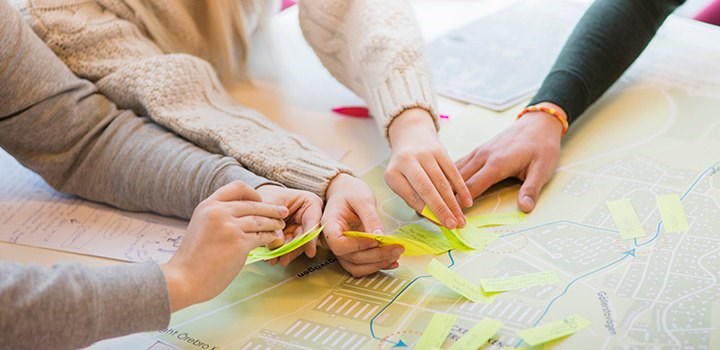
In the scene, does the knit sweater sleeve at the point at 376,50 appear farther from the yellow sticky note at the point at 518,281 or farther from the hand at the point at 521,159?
the yellow sticky note at the point at 518,281

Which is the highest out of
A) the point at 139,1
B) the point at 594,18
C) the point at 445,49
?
the point at 139,1

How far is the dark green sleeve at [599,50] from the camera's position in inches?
44.6

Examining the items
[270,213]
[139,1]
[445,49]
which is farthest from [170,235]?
[445,49]

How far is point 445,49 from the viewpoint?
141 centimetres

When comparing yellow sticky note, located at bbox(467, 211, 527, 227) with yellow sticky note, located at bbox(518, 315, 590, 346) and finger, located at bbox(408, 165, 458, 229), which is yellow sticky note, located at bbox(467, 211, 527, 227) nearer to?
finger, located at bbox(408, 165, 458, 229)

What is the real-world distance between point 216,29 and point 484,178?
493mm

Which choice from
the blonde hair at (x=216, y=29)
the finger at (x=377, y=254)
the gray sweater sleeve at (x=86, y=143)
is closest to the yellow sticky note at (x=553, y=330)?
the finger at (x=377, y=254)

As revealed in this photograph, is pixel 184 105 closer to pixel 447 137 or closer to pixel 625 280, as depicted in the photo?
pixel 447 137

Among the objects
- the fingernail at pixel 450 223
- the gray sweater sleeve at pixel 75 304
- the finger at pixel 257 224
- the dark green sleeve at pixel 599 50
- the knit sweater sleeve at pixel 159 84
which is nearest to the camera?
the gray sweater sleeve at pixel 75 304

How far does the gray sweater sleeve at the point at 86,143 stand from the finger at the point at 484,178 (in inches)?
10.5

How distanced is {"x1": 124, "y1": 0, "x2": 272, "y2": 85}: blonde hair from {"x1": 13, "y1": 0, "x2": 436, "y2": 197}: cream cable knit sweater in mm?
19

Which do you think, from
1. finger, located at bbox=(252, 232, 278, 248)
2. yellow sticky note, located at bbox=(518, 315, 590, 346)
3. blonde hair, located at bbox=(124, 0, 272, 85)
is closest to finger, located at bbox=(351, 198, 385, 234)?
finger, located at bbox=(252, 232, 278, 248)

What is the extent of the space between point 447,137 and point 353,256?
342mm

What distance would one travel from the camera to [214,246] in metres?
0.79
